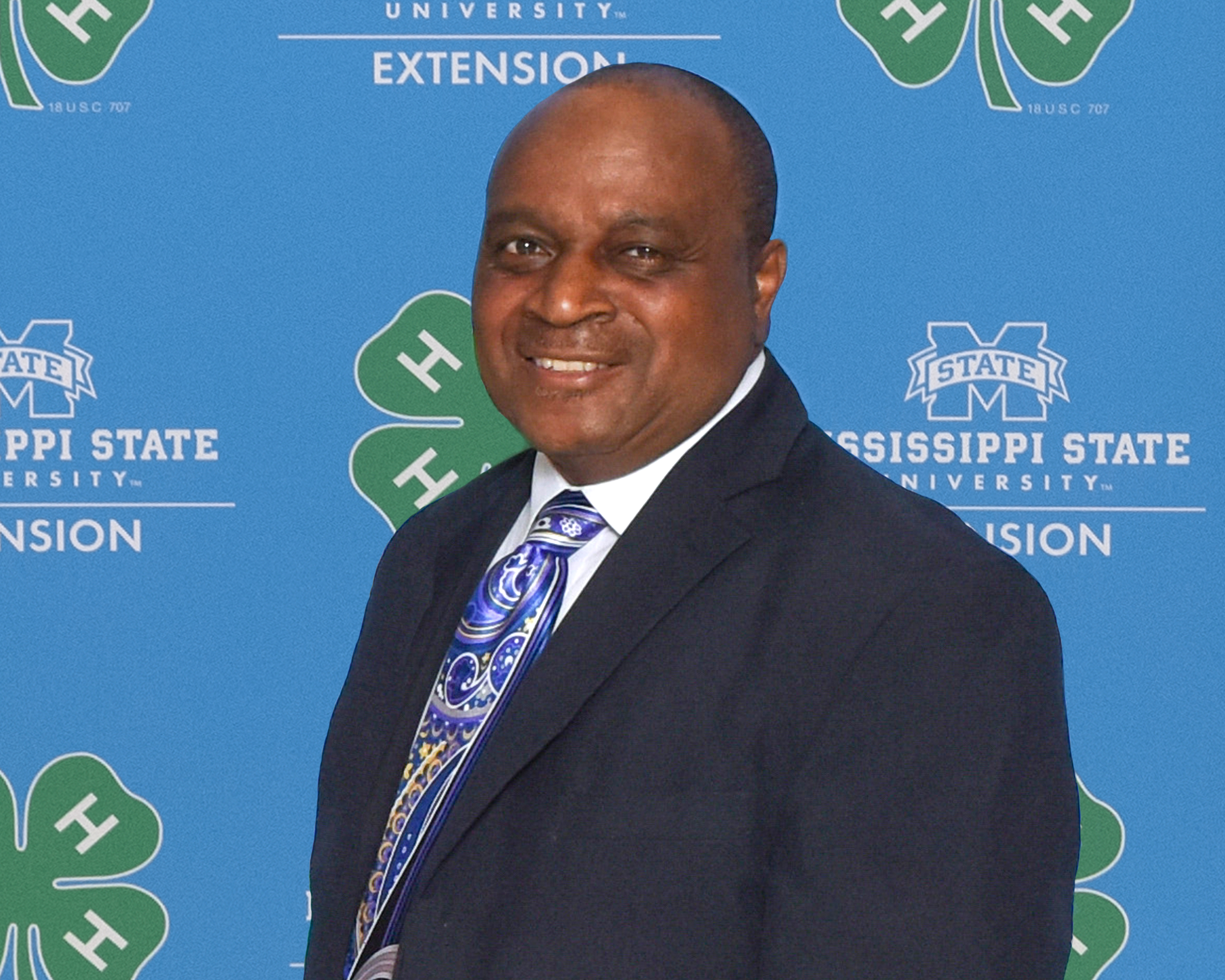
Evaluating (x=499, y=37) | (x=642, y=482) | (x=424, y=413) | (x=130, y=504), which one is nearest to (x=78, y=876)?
(x=130, y=504)

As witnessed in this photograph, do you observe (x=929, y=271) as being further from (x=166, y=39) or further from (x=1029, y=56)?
(x=166, y=39)

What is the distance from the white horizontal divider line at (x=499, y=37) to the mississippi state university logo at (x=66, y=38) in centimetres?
22

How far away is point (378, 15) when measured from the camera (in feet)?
7.05

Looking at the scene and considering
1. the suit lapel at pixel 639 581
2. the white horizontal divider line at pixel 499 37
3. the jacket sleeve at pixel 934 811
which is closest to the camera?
the jacket sleeve at pixel 934 811

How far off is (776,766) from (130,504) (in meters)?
1.42

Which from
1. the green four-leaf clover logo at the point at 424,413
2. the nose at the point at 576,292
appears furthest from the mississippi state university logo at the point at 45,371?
the nose at the point at 576,292

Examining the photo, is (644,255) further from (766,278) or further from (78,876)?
(78,876)

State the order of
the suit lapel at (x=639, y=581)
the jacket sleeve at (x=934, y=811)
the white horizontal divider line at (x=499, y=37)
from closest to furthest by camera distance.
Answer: the jacket sleeve at (x=934, y=811)
the suit lapel at (x=639, y=581)
the white horizontal divider line at (x=499, y=37)

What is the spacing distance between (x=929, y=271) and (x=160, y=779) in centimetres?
128

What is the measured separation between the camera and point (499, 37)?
7.06 ft

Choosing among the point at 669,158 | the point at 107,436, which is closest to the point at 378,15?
the point at 107,436

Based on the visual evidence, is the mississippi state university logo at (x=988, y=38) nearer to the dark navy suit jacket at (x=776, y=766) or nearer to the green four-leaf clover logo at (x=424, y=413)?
the green four-leaf clover logo at (x=424, y=413)

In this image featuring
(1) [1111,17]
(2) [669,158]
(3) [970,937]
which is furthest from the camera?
(1) [1111,17]

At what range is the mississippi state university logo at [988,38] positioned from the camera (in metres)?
2.14
